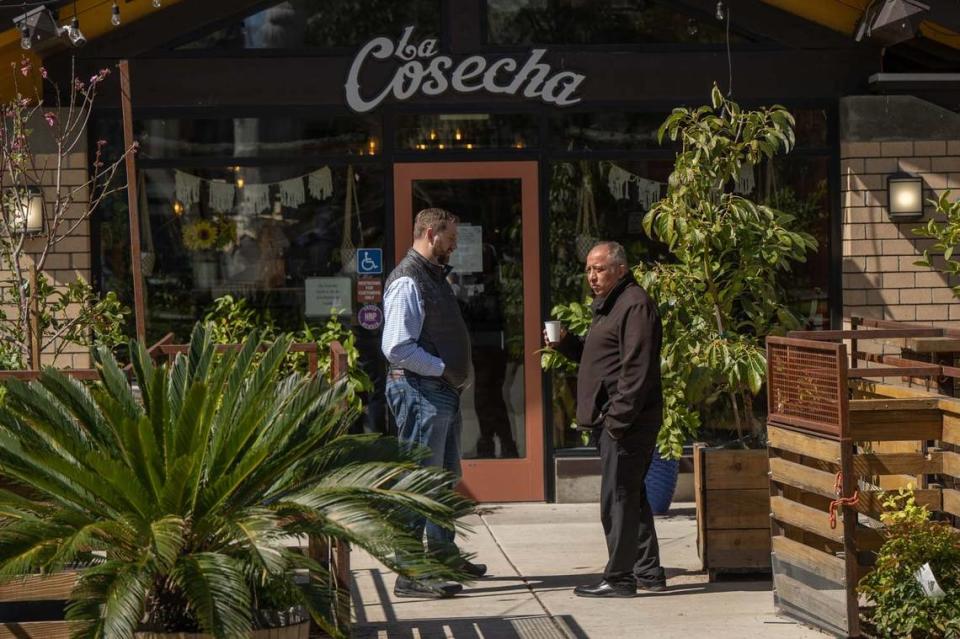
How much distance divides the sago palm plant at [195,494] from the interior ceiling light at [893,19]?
5153 millimetres

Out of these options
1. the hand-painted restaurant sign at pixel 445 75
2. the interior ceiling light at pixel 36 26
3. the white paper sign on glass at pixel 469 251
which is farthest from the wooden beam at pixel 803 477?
the interior ceiling light at pixel 36 26

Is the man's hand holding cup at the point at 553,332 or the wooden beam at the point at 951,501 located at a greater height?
the man's hand holding cup at the point at 553,332

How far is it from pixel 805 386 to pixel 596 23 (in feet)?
14.3

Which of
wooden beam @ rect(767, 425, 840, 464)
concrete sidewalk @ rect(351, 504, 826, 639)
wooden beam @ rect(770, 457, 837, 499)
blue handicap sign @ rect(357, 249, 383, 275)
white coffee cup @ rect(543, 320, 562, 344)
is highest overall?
blue handicap sign @ rect(357, 249, 383, 275)

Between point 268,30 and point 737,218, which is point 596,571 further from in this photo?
point 268,30

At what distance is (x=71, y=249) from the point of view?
31.7ft

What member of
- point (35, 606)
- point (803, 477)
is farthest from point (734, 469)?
point (35, 606)

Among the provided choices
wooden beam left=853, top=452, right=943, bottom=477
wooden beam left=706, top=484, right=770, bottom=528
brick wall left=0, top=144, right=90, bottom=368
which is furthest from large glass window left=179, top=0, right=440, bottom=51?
wooden beam left=853, top=452, right=943, bottom=477

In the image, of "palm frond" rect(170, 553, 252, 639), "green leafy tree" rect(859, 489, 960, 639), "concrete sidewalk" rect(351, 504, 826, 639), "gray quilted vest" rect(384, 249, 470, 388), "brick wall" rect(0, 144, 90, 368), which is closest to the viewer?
"palm frond" rect(170, 553, 252, 639)

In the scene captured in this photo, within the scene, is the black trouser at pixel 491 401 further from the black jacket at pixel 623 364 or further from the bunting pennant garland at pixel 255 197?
the black jacket at pixel 623 364

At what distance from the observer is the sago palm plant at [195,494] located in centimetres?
493

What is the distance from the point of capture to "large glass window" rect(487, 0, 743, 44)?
10078 mm

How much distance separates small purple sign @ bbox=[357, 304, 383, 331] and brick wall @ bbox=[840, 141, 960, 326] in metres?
3.31

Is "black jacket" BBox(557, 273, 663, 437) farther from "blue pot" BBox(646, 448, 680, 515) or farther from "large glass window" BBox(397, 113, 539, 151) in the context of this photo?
"large glass window" BBox(397, 113, 539, 151)
